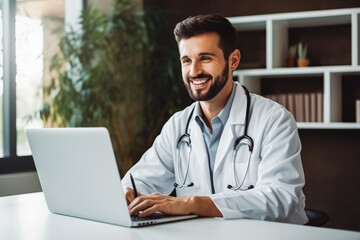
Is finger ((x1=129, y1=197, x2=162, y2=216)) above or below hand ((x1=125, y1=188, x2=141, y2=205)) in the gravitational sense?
above

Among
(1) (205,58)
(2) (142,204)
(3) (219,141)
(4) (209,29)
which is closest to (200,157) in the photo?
(3) (219,141)

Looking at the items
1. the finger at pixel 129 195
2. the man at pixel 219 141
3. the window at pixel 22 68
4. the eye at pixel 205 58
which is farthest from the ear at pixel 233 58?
the window at pixel 22 68

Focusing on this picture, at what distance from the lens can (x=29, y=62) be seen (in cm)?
357

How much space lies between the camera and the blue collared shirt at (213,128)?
85.4 inches

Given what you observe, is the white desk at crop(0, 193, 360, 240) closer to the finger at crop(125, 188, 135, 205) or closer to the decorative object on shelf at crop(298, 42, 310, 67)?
the finger at crop(125, 188, 135, 205)

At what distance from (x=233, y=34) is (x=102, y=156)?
38.8 inches

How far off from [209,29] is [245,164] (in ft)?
1.77

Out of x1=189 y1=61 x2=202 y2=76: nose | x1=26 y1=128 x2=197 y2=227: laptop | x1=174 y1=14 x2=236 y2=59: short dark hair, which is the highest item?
x1=174 y1=14 x2=236 y2=59: short dark hair

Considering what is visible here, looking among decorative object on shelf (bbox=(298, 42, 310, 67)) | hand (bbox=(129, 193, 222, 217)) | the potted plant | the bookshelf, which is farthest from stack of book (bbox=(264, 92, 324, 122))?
hand (bbox=(129, 193, 222, 217))

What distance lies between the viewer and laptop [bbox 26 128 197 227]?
145 cm

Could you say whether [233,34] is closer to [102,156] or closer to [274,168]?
[274,168]

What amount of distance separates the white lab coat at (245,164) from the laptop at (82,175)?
0.79 feet

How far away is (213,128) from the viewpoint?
2.21 m

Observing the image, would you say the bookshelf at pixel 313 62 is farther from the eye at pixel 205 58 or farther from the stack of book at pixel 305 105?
the eye at pixel 205 58
